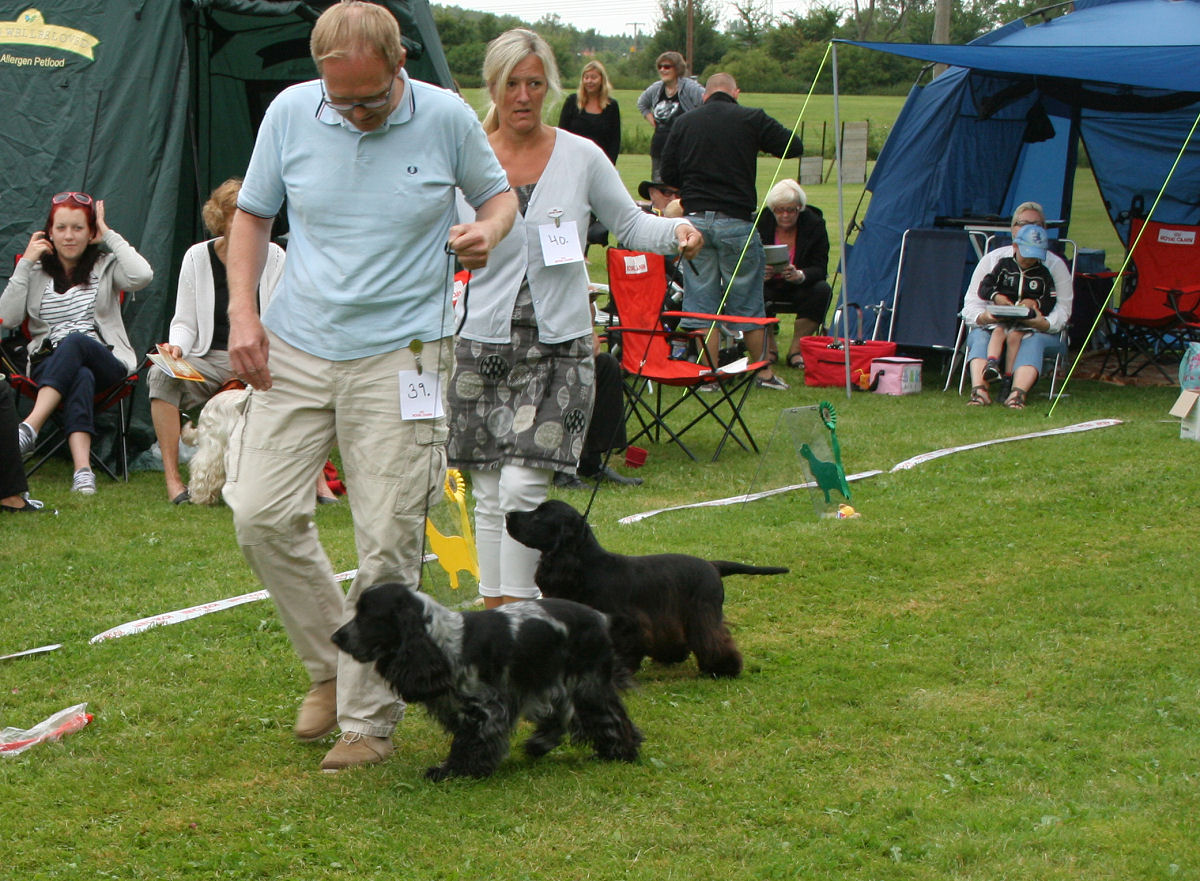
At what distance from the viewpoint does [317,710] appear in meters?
3.33

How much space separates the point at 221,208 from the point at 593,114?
4.70 metres

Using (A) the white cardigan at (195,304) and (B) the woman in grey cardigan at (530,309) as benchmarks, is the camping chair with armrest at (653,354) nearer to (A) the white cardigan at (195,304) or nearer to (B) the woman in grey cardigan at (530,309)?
(A) the white cardigan at (195,304)

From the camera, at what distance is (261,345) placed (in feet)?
9.57

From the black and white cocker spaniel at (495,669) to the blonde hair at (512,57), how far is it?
1.44 meters

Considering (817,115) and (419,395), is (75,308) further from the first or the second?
(817,115)

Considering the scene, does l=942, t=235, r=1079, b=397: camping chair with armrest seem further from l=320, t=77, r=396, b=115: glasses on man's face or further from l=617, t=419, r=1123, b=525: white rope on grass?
l=320, t=77, r=396, b=115: glasses on man's face

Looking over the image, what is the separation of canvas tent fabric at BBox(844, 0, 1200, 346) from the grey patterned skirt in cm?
667

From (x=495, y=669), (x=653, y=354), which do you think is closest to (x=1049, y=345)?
(x=653, y=354)

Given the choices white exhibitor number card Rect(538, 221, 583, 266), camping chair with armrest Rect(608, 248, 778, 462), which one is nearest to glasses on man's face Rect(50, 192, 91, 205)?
camping chair with armrest Rect(608, 248, 778, 462)

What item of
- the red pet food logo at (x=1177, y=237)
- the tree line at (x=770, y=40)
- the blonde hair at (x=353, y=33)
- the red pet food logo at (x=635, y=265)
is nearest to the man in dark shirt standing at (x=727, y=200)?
the red pet food logo at (x=635, y=265)

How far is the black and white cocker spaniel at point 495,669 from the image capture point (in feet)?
9.53

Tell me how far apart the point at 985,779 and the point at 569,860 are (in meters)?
1.08

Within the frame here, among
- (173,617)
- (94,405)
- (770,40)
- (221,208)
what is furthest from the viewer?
(770,40)

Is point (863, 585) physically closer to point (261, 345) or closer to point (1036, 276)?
point (261, 345)
